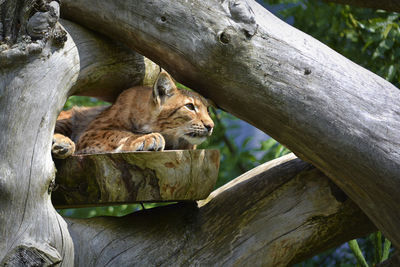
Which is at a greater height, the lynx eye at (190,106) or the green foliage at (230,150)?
the lynx eye at (190,106)

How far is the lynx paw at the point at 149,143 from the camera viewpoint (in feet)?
10.6

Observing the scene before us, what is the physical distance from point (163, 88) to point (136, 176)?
2.92 ft

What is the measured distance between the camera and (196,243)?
344 centimetres

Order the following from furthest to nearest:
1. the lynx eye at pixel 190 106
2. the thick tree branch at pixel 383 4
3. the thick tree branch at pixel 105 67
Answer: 1. the lynx eye at pixel 190 106
2. the thick tree branch at pixel 383 4
3. the thick tree branch at pixel 105 67

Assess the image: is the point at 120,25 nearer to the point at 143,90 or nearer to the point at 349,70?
the point at 143,90

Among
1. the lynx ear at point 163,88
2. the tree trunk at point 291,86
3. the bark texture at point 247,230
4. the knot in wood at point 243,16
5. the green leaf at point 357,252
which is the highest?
the knot in wood at point 243,16

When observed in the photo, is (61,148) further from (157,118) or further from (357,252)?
(357,252)

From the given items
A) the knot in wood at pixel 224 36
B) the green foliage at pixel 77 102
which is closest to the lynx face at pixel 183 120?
the knot in wood at pixel 224 36

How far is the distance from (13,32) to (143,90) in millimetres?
1219

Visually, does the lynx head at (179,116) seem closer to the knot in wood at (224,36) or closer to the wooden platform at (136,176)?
the wooden platform at (136,176)

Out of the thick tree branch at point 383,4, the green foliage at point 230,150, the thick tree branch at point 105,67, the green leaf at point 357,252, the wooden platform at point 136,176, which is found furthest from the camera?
the green foliage at point 230,150

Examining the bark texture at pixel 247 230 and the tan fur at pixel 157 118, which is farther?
the tan fur at pixel 157 118

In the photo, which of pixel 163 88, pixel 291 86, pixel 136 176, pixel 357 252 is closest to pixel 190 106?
pixel 163 88

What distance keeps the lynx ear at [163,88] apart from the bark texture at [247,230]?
2.69 ft
